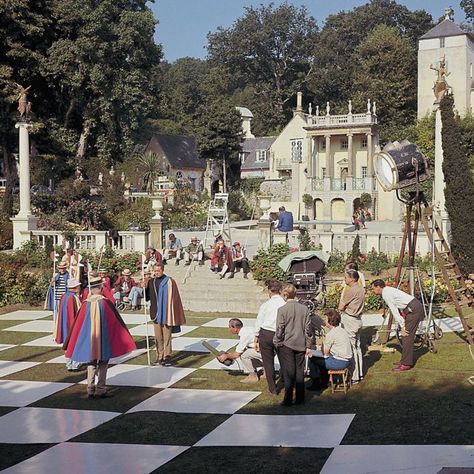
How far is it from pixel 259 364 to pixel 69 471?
13.4 feet

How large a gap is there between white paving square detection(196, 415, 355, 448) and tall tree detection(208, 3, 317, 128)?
72.1 m

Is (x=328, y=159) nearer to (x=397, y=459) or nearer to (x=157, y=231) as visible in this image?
(x=157, y=231)

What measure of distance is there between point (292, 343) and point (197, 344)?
5.04 m

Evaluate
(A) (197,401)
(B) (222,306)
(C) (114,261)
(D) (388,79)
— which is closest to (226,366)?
(A) (197,401)

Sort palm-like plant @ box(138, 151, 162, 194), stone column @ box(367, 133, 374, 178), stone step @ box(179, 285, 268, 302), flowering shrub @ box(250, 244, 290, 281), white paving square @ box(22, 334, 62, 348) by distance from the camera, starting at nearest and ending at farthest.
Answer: white paving square @ box(22, 334, 62, 348) → stone step @ box(179, 285, 268, 302) → flowering shrub @ box(250, 244, 290, 281) → palm-like plant @ box(138, 151, 162, 194) → stone column @ box(367, 133, 374, 178)

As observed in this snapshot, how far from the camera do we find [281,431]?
803cm

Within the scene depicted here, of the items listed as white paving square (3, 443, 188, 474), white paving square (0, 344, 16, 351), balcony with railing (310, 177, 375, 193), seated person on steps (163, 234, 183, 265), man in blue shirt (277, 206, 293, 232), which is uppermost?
balcony with railing (310, 177, 375, 193)

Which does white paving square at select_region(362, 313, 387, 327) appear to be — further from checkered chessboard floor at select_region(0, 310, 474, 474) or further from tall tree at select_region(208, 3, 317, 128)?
tall tree at select_region(208, 3, 317, 128)

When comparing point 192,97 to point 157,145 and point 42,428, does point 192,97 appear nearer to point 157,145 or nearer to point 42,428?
point 157,145

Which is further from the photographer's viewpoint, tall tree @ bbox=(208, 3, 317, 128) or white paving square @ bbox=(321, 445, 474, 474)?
tall tree @ bbox=(208, 3, 317, 128)

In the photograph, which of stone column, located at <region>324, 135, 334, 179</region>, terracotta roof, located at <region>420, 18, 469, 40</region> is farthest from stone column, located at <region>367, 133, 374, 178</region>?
terracotta roof, located at <region>420, 18, 469, 40</region>

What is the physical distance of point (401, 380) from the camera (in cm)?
1012

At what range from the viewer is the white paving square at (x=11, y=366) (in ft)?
38.0

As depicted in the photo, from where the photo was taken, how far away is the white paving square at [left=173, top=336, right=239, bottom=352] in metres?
13.3
